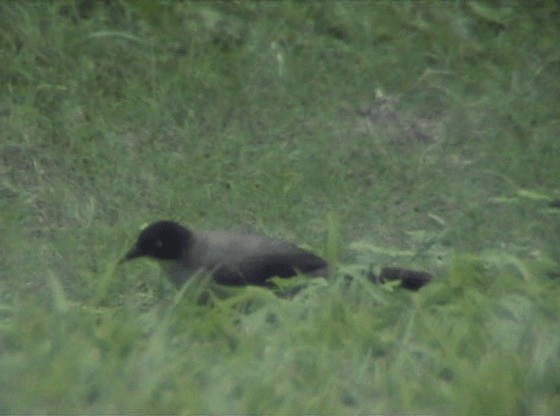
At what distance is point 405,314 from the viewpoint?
6727 millimetres

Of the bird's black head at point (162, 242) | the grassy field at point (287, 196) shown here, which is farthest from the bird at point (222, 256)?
the grassy field at point (287, 196)

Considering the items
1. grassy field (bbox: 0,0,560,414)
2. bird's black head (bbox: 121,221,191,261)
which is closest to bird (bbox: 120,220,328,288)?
bird's black head (bbox: 121,221,191,261)

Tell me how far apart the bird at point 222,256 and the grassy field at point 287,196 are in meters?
0.16

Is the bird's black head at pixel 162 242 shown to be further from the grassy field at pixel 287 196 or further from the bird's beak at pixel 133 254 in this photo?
the grassy field at pixel 287 196

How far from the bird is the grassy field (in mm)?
163

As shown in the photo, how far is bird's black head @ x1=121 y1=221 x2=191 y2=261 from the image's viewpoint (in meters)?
7.50

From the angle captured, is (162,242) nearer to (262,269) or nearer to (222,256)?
(222,256)

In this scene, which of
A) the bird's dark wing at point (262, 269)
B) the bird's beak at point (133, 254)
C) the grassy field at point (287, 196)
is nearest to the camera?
the grassy field at point (287, 196)

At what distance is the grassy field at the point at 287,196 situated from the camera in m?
5.87

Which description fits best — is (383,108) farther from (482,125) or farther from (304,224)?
(304,224)

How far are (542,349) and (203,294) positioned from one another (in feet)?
5.66

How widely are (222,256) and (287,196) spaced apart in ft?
4.45

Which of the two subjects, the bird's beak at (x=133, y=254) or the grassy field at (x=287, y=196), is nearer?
the grassy field at (x=287, y=196)

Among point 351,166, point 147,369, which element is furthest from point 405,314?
point 351,166
